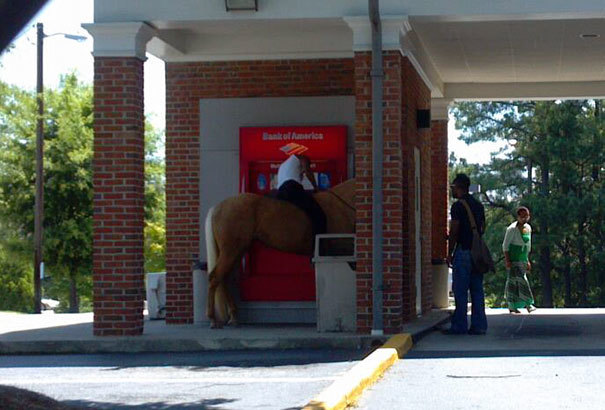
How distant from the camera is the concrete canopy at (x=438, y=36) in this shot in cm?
1566

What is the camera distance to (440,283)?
22.8 metres

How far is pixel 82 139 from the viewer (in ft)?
146

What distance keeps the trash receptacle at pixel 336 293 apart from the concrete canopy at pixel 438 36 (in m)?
2.71

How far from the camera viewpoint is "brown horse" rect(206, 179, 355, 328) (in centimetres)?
1717

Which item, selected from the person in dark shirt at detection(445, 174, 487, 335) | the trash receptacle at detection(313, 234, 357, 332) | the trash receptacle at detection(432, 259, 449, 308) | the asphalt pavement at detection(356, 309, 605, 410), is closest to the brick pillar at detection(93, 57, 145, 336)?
the trash receptacle at detection(313, 234, 357, 332)

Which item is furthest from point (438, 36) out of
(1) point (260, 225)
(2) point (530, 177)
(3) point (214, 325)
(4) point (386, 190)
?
(2) point (530, 177)

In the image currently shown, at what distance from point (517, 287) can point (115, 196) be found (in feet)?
27.8

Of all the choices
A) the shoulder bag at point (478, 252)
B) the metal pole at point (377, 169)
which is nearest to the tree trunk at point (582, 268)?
the shoulder bag at point (478, 252)

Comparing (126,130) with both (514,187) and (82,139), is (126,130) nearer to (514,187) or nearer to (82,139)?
(82,139)

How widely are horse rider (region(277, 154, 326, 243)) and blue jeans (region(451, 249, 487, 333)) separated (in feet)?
6.18

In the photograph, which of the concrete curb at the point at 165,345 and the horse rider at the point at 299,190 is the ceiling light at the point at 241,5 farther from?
the concrete curb at the point at 165,345

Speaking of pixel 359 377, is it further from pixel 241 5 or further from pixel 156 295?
→ pixel 156 295

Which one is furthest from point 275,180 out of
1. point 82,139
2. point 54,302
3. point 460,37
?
point 54,302

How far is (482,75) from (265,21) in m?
7.54
